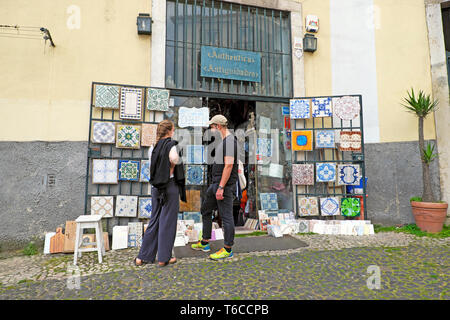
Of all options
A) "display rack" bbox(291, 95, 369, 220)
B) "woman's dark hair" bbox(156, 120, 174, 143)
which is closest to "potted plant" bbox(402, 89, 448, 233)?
"display rack" bbox(291, 95, 369, 220)

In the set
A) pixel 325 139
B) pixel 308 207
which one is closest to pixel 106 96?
pixel 325 139

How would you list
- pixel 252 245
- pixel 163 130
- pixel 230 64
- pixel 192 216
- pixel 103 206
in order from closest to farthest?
pixel 163 130 < pixel 252 245 < pixel 103 206 < pixel 192 216 < pixel 230 64

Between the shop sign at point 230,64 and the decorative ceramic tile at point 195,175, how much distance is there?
1.89m

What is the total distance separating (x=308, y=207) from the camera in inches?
211

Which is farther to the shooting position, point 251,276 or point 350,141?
point 350,141

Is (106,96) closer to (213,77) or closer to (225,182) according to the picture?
(213,77)

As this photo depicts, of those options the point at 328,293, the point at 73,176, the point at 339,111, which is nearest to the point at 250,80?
the point at 339,111

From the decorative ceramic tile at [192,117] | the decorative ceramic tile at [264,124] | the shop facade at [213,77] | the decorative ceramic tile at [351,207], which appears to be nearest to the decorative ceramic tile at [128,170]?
the shop facade at [213,77]

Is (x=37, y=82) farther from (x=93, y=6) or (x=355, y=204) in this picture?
(x=355, y=204)

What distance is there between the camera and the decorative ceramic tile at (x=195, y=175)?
5.19 metres

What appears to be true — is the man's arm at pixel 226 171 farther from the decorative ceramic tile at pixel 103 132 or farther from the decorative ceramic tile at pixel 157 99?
the decorative ceramic tile at pixel 103 132

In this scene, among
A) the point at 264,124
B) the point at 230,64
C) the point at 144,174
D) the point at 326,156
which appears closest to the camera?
the point at 144,174

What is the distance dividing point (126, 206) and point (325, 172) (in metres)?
3.93

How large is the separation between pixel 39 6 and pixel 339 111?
5989 mm
